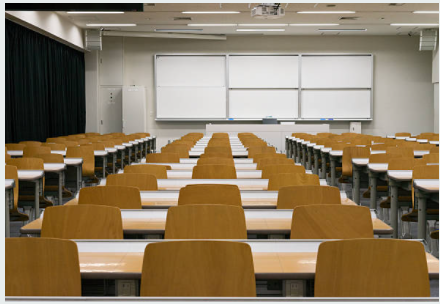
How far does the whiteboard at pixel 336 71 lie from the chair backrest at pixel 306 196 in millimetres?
16594

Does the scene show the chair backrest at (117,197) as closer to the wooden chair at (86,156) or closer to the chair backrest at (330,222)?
the chair backrest at (330,222)

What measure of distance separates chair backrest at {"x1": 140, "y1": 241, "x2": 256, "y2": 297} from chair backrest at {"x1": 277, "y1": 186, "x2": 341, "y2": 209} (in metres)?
1.70

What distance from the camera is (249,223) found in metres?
3.18

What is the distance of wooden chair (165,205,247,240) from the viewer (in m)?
2.83

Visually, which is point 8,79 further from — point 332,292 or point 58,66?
point 332,292

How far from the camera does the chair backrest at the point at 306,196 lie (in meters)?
3.70

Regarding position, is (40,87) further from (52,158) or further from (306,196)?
(306,196)

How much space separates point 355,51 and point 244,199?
670 inches

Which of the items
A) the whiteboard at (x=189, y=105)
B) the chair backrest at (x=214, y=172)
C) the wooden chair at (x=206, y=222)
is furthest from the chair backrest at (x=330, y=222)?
the whiteboard at (x=189, y=105)

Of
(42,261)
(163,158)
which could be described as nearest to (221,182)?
(163,158)

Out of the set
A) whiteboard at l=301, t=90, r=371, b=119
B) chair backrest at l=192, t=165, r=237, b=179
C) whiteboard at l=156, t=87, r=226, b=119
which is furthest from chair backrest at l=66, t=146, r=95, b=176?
whiteboard at l=301, t=90, r=371, b=119

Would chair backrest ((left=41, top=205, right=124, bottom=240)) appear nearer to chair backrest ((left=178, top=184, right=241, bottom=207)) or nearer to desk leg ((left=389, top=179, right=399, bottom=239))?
chair backrest ((left=178, top=184, right=241, bottom=207))

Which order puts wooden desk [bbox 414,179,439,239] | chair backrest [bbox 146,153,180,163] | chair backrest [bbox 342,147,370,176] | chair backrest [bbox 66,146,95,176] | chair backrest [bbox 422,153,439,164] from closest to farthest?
1. wooden desk [bbox 414,179,439,239]
2. chair backrest [bbox 422,153,439,164]
3. chair backrest [bbox 146,153,180,163]
4. chair backrest [bbox 342,147,370,176]
5. chair backrest [bbox 66,146,95,176]

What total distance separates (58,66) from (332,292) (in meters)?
15.3
